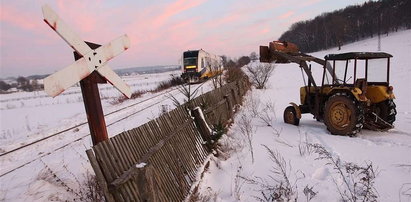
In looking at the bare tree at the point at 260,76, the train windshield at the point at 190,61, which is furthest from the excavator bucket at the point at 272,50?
the train windshield at the point at 190,61

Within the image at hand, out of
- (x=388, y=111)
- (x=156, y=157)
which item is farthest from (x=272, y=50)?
(x=156, y=157)

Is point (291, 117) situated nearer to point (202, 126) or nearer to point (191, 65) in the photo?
point (202, 126)

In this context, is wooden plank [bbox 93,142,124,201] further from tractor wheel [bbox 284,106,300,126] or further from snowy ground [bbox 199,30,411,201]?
tractor wheel [bbox 284,106,300,126]

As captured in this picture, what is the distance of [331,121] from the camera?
7.18m

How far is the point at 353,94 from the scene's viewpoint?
6773 millimetres

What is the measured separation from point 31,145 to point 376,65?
33.6 feet

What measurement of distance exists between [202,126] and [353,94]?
3.76 metres

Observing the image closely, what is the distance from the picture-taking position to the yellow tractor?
6.81m

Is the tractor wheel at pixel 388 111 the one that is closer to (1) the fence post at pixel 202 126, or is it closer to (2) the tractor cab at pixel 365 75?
(2) the tractor cab at pixel 365 75

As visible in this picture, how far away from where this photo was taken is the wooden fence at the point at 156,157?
272 centimetres

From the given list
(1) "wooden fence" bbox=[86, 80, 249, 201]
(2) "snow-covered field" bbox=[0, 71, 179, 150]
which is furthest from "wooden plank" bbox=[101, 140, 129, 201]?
(2) "snow-covered field" bbox=[0, 71, 179, 150]

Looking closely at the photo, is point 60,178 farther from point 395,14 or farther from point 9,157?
point 395,14

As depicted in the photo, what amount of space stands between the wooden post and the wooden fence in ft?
0.46

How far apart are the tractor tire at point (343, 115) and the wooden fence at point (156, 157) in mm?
3201
